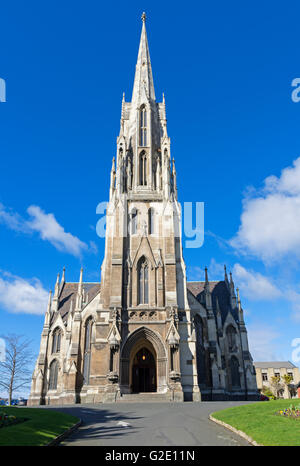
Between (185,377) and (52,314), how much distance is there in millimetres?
18222

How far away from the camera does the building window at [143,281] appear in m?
33.6

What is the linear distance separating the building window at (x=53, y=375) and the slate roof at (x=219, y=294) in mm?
17447

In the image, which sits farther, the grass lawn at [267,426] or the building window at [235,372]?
the building window at [235,372]

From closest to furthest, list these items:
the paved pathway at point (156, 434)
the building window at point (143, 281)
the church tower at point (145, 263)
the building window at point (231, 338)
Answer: the paved pathway at point (156, 434) → the church tower at point (145, 263) → the building window at point (143, 281) → the building window at point (231, 338)

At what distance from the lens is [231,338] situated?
1599 inches

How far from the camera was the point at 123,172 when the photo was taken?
39.1 metres

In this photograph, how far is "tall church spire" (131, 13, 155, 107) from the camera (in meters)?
45.2

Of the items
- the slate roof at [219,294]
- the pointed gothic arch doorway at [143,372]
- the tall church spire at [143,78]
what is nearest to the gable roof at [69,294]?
the pointed gothic arch doorway at [143,372]

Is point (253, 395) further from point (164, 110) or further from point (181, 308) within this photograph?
point (164, 110)

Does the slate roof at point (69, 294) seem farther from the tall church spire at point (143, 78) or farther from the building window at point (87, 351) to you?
the tall church spire at point (143, 78)

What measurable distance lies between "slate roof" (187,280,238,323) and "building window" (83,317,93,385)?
1376 centimetres

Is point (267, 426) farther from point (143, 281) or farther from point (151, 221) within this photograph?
point (151, 221)

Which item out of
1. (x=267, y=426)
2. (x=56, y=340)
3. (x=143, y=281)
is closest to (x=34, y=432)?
(x=267, y=426)

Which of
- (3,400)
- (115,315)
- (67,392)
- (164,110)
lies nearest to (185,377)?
(115,315)
